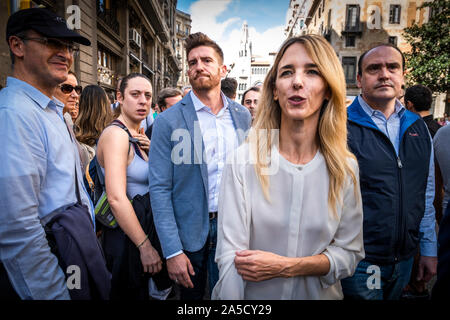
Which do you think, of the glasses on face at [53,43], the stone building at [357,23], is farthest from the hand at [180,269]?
the stone building at [357,23]

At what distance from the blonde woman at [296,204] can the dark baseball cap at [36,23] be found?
1.47 meters

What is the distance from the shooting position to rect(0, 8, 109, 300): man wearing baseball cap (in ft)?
4.16

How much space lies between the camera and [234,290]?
127cm

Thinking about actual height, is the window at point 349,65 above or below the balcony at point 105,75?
above

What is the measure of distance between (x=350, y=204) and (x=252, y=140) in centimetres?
71

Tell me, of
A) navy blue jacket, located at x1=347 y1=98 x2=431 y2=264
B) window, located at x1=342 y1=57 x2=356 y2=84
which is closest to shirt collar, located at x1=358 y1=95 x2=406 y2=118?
navy blue jacket, located at x1=347 y1=98 x2=431 y2=264

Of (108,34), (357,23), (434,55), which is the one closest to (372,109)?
(108,34)

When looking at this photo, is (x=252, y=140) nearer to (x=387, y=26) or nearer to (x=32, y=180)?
(x=32, y=180)

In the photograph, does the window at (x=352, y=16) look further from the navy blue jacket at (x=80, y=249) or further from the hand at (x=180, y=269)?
the navy blue jacket at (x=80, y=249)

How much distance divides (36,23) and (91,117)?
1.88m

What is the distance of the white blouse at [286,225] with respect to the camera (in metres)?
1.32

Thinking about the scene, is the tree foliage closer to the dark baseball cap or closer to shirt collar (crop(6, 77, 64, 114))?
the dark baseball cap

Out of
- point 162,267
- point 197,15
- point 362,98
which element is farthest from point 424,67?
point 162,267

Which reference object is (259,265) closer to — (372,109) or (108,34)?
(372,109)
